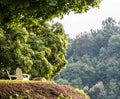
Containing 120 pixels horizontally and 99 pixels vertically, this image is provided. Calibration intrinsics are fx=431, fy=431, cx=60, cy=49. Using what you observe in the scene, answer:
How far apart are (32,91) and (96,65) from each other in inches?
2682

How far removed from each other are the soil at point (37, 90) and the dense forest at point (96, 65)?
190 ft

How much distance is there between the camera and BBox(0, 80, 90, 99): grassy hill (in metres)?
14.1

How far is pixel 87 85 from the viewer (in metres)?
80.7

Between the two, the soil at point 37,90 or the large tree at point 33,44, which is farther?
the soil at point 37,90

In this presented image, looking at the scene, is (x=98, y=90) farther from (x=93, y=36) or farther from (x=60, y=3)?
(x=60, y=3)

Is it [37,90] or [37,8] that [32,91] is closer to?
[37,90]

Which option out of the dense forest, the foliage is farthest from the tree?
the dense forest

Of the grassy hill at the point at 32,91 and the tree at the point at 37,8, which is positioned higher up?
the tree at the point at 37,8

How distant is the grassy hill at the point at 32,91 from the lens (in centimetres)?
1406

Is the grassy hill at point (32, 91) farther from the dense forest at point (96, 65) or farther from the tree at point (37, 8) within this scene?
the dense forest at point (96, 65)

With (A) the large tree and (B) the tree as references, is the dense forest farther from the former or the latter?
(B) the tree

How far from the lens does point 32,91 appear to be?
14602mm

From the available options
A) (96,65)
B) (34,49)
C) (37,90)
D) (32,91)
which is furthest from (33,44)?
(96,65)

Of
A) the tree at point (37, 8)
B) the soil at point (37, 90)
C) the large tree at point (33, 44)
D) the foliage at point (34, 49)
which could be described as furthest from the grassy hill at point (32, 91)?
the foliage at point (34, 49)
